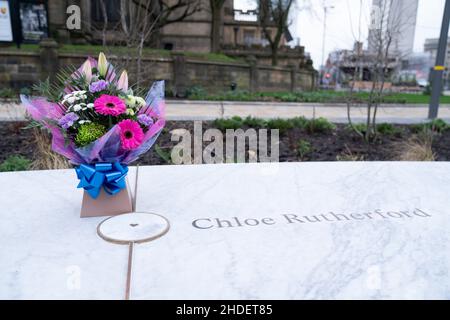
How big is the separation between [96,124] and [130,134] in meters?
0.19

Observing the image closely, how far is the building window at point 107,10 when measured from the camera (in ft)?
76.1

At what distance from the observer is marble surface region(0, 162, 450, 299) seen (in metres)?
1.55

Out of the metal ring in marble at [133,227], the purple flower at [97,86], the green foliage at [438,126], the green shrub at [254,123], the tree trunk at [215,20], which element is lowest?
the green foliage at [438,126]

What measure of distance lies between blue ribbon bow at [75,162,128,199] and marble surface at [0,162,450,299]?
0.23m

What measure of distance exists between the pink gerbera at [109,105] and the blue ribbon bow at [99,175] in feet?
0.94

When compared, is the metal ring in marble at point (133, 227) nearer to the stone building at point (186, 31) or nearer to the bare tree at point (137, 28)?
the bare tree at point (137, 28)

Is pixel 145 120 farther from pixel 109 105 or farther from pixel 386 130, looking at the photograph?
pixel 386 130

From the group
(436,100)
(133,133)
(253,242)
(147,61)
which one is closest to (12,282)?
(133,133)

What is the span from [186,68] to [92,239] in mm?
18057

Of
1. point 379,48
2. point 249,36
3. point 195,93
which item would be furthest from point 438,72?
point 249,36

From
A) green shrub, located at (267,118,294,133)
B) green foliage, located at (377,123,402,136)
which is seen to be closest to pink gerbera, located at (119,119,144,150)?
green shrub, located at (267,118,294,133)

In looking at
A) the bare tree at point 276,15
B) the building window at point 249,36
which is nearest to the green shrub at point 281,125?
the bare tree at point 276,15

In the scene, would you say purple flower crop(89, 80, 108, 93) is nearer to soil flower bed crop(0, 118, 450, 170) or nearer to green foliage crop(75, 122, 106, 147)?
green foliage crop(75, 122, 106, 147)

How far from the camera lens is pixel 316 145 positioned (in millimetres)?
6652
